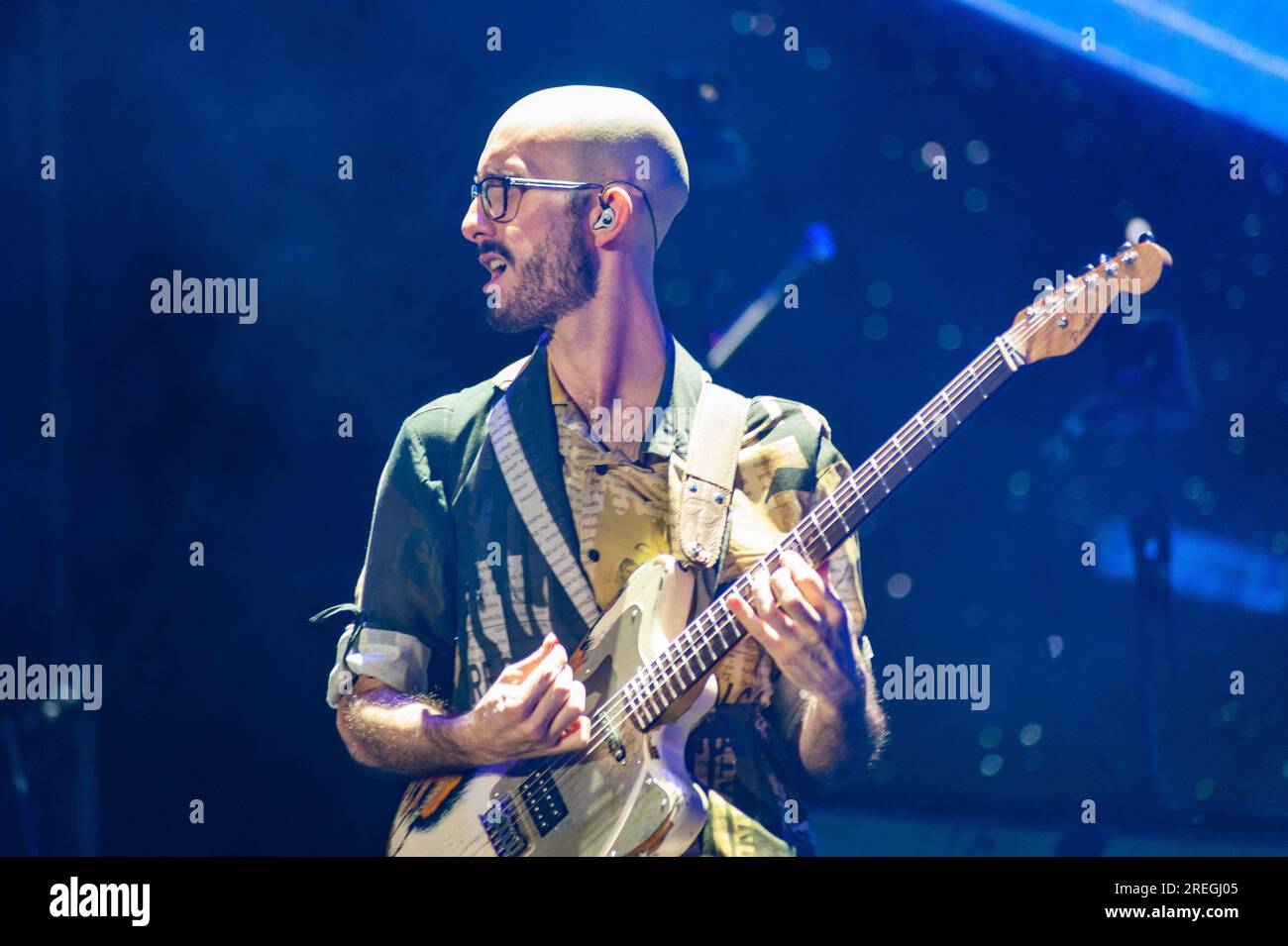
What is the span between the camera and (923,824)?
337 cm

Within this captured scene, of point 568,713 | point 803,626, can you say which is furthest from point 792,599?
point 568,713

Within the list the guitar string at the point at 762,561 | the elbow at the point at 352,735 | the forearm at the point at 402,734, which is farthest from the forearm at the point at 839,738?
the elbow at the point at 352,735

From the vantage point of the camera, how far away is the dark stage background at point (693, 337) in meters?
3.33

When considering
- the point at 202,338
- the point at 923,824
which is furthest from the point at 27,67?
the point at 923,824

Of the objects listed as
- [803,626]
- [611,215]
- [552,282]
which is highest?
[611,215]

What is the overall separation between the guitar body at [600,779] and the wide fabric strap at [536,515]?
8 centimetres

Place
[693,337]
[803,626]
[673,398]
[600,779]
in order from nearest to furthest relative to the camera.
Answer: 1. [803,626]
2. [600,779]
3. [673,398]
4. [693,337]

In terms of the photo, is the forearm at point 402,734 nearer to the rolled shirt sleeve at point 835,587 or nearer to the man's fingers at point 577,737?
the man's fingers at point 577,737

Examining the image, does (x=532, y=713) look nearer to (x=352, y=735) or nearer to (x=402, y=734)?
(x=402, y=734)

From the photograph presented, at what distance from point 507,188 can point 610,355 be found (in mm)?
433

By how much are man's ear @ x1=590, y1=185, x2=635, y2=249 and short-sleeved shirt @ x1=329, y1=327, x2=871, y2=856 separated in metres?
0.34

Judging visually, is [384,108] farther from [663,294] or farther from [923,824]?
[923,824]

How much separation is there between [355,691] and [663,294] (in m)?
1.19

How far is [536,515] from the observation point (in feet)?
9.52
